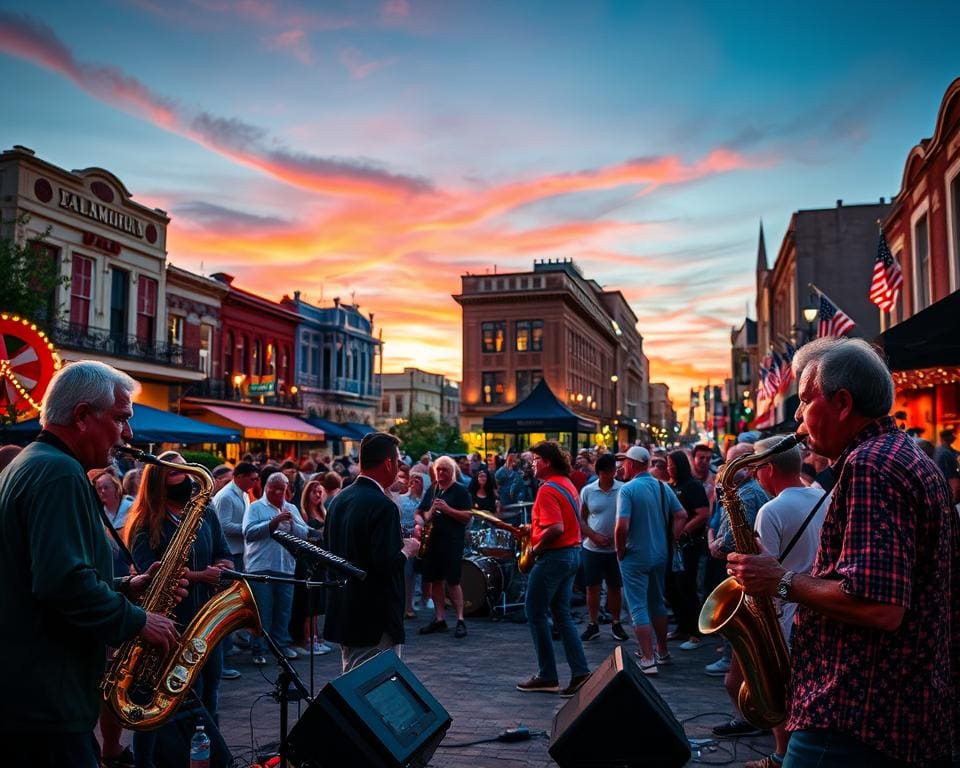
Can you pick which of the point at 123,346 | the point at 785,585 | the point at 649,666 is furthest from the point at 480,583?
the point at 123,346

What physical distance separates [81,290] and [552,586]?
2551 centimetres

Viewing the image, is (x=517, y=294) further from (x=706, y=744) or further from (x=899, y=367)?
(x=706, y=744)

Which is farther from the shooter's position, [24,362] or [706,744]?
[24,362]

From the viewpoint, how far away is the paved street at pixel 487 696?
600 centimetres

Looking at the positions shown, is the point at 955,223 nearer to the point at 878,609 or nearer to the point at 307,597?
the point at 307,597

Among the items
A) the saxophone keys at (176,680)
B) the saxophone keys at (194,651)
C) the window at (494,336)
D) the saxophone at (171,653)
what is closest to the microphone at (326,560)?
the saxophone at (171,653)

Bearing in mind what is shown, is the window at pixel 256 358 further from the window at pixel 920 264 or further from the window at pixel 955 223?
the window at pixel 955 223

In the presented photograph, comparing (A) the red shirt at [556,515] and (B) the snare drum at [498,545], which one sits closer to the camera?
(A) the red shirt at [556,515]

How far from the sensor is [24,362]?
1200 cm

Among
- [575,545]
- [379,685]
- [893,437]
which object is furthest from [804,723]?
[575,545]

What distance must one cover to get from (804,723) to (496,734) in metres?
4.35

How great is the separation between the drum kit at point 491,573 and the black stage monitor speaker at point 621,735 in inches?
302

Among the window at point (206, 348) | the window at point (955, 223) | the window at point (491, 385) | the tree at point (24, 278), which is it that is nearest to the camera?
the window at point (955, 223)

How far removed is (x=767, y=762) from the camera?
→ 5.51 metres
